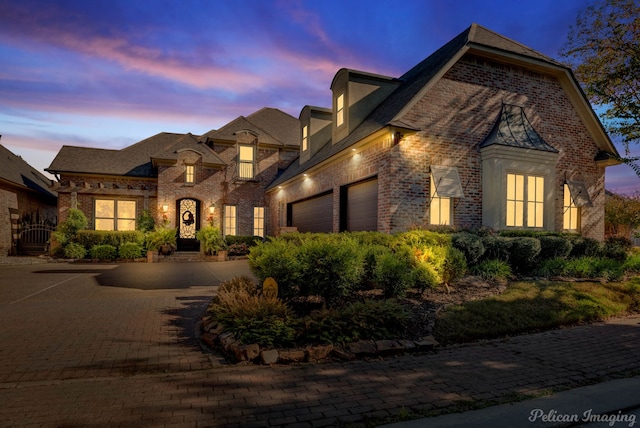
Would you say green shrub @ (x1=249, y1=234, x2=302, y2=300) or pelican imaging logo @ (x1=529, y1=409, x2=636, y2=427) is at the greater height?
green shrub @ (x1=249, y1=234, x2=302, y2=300)

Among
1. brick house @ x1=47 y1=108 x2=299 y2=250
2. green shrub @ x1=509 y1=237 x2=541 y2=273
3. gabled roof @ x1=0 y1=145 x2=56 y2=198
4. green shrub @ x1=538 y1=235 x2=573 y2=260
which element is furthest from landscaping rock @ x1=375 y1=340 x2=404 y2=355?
gabled roof @ x1=0 y1=145 x2=56 y2=198

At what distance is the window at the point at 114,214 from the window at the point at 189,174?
3.87 meters

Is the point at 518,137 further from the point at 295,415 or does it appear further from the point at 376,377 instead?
the point at 295,415

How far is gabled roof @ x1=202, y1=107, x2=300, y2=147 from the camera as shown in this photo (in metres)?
23.6

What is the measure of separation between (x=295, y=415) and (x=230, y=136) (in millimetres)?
21856

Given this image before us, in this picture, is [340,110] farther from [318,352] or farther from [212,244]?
[318,352]

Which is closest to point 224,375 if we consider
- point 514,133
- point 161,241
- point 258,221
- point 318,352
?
point 318,352

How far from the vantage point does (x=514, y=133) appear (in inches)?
473

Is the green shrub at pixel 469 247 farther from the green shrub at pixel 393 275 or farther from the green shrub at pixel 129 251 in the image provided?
the green shrub at pixel 129 251

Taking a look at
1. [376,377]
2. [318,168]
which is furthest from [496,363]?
[318,168]

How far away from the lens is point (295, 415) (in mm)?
3273

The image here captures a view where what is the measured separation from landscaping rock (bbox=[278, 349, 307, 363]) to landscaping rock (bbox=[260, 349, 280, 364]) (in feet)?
0.20

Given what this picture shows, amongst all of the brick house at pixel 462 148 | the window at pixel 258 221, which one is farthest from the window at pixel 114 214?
the brick house at pixel 462 148

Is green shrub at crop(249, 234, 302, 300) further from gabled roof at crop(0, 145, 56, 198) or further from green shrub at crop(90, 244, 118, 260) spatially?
gabled roof at crop(0, 145, 56, 198)
